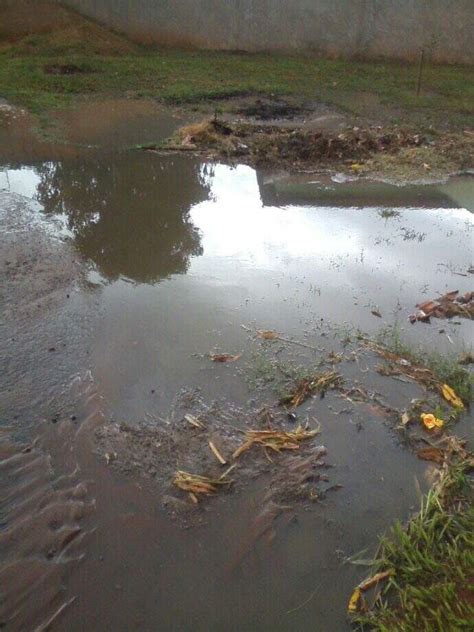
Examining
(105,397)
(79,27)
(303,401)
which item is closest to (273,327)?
(303,401)

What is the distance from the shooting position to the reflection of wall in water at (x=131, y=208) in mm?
5613

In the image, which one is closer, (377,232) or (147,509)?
(147,509)

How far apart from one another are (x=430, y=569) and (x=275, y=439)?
3.71ft

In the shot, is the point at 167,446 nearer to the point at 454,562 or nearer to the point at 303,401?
the point at 303,401

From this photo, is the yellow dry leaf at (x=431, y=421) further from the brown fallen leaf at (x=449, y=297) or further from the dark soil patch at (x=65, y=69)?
the dark soil patch at (x=65, y=69)

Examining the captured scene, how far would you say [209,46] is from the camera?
14.1m

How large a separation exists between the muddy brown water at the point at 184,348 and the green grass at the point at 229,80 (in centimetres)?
362

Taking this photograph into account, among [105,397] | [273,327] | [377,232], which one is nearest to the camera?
[105,397]

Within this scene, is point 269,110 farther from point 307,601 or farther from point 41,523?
point 307,601

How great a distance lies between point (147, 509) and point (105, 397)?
0.97 meters

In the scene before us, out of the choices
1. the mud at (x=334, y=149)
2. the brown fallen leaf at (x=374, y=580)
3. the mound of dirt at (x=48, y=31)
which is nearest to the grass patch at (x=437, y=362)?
the brown fallen leaf at (x=374, y=580)

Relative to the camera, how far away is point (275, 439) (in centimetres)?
359

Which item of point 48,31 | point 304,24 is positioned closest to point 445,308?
point 304,24

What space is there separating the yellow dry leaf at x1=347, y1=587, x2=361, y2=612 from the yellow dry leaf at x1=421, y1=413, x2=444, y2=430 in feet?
4.33
